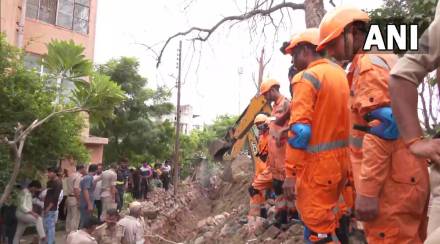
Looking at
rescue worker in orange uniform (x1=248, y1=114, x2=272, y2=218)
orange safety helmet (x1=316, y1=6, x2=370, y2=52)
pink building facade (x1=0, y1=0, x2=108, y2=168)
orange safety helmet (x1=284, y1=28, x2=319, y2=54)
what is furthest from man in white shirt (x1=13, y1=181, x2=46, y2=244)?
orange safety helmet (x1=316, y1=6, x2=370, y2=52)

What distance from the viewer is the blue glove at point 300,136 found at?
11.1ft

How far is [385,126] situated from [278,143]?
295 cm

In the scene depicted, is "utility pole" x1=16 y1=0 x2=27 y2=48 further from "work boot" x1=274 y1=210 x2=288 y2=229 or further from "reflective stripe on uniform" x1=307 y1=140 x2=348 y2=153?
"reflective stripe on uniform" x1=307 y1=140 x2=348 y2=153

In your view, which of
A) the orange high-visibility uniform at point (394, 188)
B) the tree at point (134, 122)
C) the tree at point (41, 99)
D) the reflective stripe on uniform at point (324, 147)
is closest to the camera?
the orange high-visibility uniform at point (394, 188)

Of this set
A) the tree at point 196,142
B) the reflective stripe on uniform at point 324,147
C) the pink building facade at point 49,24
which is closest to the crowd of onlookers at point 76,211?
the reflective stripe on uniform at point 324,147

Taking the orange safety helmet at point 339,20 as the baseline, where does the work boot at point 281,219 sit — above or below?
below

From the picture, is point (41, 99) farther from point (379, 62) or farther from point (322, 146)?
point (379, 62)

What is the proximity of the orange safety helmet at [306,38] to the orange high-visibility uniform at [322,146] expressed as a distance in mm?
378

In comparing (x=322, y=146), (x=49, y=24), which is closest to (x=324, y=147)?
(x=322, y=146)

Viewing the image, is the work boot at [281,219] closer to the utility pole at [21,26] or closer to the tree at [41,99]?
the tree at [41,99]

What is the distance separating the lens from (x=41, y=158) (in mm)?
11766

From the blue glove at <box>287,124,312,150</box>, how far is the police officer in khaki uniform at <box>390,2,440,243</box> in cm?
138

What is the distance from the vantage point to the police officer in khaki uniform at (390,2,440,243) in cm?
186

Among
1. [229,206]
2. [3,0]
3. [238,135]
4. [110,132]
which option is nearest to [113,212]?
[238,135]
